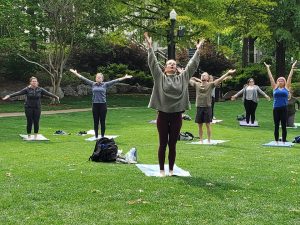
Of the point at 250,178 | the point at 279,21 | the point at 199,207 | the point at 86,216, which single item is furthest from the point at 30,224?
the point at 279,21

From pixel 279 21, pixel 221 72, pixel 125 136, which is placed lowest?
pixel 125 136

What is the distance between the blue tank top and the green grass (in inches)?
46.2

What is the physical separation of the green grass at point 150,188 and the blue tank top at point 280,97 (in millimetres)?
1175

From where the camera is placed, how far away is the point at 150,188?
7.58 m

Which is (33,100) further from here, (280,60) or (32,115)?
(280,60)

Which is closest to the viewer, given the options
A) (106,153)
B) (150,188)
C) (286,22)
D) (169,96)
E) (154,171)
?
(150,188)

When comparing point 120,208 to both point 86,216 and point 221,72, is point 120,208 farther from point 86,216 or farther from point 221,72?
point 221,72

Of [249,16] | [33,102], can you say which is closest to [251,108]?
[33,102]

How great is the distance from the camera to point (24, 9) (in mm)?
31484

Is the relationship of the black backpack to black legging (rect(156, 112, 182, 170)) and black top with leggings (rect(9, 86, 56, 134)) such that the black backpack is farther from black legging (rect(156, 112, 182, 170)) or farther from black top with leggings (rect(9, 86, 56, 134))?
black top with leggings (rect(9, 86, 56, 134))

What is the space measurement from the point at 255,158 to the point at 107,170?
139 inches

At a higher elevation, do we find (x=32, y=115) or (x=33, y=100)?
(x=33, y=100)

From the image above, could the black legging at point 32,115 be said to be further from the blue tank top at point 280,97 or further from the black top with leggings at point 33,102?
the blue tank top at point 280,97

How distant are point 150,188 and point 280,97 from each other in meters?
6.85
